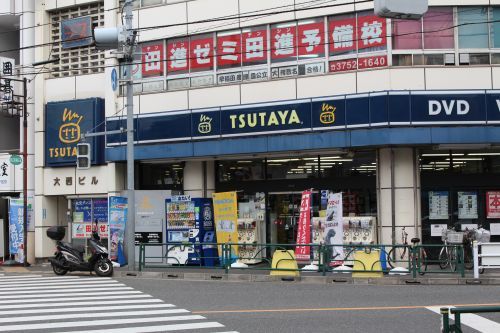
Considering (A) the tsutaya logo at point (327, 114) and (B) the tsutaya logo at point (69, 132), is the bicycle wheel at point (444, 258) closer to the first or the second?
(A) the tsutaya logo at point (327, 114)

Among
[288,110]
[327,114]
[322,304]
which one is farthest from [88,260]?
[322,304]

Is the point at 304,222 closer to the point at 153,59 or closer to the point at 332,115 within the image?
the point at 332,115

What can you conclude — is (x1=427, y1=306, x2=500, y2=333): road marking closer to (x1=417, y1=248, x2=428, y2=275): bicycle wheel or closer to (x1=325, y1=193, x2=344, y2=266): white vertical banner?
(x1=417, y1=248, x2=428, y2=275): bicycle wheel

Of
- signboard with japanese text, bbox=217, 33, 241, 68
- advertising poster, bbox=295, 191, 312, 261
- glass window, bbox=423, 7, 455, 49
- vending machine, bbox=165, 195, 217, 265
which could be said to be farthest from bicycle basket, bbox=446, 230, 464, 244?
signboard with japanese text, bbox=217, 33, 241, 68

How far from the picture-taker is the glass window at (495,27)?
20562mm

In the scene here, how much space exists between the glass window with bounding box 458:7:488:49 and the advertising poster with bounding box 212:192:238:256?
28.1 feet

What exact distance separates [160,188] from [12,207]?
5.82 m

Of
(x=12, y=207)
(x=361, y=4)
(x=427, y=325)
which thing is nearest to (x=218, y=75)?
(x=361, y=4)

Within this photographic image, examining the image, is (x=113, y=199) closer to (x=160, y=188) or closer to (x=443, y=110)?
(x=160, y=188)

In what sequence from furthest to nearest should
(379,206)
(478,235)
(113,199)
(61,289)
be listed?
(113,199), (379,206), (478,235), (61,289)

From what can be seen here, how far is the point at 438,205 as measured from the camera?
840 inches

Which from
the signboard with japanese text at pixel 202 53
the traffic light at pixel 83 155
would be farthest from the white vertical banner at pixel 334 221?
the traffic light at pixel 83 155

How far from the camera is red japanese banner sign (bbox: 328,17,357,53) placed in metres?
21.2

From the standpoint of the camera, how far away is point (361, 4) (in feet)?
68.8
